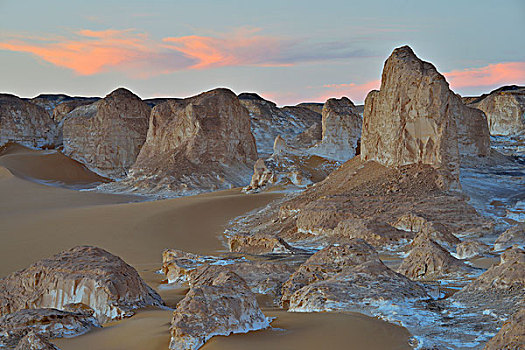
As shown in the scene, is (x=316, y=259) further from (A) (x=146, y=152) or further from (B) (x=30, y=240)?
(A) (x=146, y=152)

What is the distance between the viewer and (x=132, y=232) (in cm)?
2116

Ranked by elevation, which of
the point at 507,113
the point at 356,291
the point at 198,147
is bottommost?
the point at 356,291

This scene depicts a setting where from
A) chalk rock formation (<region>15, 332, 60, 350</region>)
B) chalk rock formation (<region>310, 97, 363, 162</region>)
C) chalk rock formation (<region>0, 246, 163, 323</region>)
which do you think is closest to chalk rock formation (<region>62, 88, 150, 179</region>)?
chalk rock formation (<region>310, 97, 363, 162</region>)

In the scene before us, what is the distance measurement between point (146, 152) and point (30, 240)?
2480 cm

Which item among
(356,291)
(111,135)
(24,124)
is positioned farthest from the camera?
(24,124)

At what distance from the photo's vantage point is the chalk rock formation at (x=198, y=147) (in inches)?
1507

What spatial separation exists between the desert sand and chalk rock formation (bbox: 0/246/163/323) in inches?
16.1

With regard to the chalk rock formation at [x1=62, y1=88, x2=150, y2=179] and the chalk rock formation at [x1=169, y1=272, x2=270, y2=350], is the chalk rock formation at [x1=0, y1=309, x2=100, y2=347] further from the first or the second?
the chalk rock formation at [x1=62, y1=88, x2=150, y2=179]

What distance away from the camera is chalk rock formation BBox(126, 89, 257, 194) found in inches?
1507

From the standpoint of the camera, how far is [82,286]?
6.77 m

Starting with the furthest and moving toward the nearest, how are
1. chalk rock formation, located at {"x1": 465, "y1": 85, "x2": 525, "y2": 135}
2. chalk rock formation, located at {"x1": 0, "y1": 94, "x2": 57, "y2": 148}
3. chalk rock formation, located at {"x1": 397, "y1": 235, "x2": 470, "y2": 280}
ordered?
1. chalk rock formation, located at {"x1": 465, "y1": 85, "x2": 525, "y2": 135}
2. chalk rock formation, located at {"x1": 0, "y1": 94, "x2": 57, "y2": 148}
3. chalk rock formation, located at {"x1": 397, "y1": 235, "x2": 470, "y2": 280}

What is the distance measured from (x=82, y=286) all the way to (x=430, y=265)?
4974mm

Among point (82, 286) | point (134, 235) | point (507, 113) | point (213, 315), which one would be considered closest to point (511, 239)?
point (213, 315)

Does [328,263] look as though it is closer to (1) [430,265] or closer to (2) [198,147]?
(1) [430,265]
